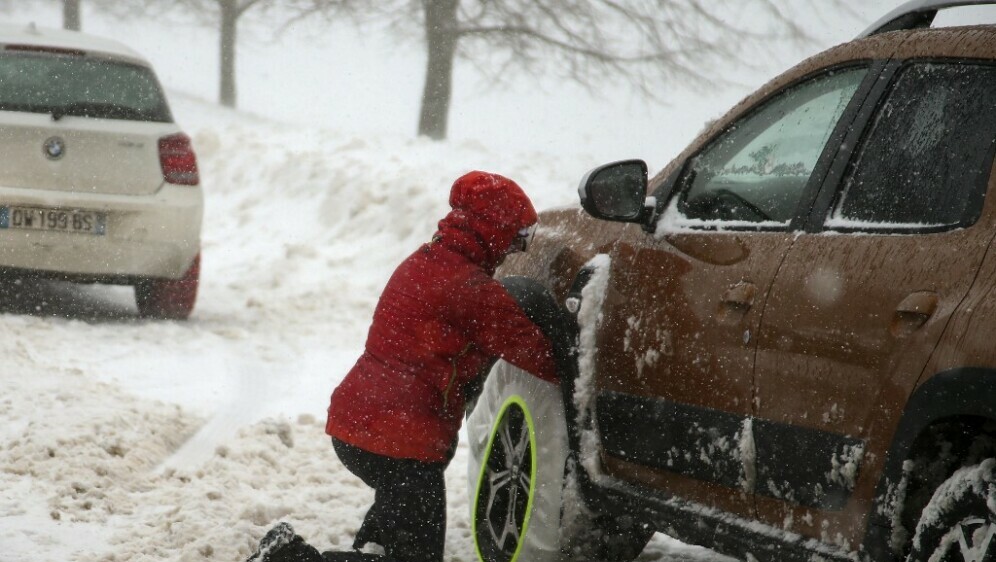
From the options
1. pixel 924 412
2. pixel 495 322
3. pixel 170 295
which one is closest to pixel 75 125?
pixel 170 295

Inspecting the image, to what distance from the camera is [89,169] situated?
831 centimetres

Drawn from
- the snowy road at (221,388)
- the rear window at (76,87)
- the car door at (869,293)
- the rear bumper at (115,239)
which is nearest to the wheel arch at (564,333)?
the car door at (869,293)

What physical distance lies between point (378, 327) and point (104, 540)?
1554mm

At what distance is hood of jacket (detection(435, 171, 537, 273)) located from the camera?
154 inches

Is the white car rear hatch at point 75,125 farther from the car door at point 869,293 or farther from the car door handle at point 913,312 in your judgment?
the car door handle at point 913,312

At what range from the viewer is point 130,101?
8.69 metres

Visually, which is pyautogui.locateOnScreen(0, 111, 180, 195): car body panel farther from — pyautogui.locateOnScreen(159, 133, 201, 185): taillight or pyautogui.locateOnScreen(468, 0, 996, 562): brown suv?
pyautogui.locateOnScreen(468, 0, 996, 562): brown suv

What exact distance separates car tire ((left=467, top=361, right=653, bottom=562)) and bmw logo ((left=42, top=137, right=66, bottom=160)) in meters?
4.72

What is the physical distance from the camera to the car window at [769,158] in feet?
11.4

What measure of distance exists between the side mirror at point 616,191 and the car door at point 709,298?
0.15 meters

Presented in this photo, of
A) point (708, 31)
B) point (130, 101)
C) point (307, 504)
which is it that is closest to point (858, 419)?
point (307, 504)

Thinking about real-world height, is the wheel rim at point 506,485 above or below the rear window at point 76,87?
Answer: below

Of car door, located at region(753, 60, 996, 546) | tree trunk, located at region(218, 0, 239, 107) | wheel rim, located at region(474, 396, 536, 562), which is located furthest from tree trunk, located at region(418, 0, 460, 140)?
car door, located at region(753, 60, 996, 546)

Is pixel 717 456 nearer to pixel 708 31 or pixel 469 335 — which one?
pixel 469 335
